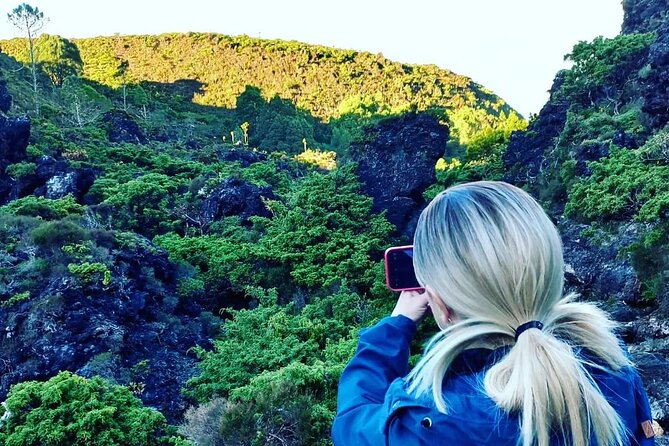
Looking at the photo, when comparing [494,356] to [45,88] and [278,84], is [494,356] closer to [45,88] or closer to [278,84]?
[45,88]

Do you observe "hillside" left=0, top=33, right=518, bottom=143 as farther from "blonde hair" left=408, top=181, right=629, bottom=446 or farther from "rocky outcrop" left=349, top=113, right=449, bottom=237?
"blonde hair" left=408, top=181, right=629, bottom=446

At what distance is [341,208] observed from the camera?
1521cm

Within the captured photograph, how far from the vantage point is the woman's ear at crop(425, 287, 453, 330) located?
1166 millimetres

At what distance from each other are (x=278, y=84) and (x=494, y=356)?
60.5 m

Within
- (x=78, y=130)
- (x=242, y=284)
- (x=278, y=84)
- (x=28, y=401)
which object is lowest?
(x=242, y=284)

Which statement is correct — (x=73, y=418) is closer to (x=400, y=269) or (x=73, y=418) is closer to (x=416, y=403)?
(x=400, y=269)

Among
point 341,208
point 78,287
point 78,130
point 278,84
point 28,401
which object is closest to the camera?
point 28,401

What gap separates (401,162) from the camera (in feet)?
51.4

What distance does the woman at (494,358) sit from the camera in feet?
3.34

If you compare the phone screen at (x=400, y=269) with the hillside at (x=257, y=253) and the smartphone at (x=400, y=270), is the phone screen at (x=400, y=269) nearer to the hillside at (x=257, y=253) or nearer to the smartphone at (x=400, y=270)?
the smartphone at (x=400, y=270)

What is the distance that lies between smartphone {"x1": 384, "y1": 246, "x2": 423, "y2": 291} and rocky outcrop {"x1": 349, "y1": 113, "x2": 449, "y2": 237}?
13230 mm

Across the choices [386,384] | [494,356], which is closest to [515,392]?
[494,356]

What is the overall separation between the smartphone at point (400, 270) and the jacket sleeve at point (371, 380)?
13 centimetres

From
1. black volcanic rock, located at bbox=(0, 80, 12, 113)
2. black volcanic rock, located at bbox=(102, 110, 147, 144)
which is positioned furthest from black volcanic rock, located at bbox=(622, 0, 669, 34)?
black volcanic rock, located at bbox=(0, 80, 12, 113)
